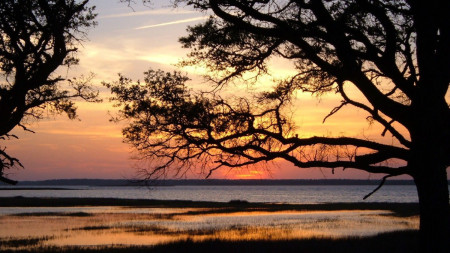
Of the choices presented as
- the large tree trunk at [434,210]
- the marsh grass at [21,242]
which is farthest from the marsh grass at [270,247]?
the large tree trunk at [434,210]

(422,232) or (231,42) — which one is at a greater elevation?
(231,42)

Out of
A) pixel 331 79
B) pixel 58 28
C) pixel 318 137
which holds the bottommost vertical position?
pixel 318 137

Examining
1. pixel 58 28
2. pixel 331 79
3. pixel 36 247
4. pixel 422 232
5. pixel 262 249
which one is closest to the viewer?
pixel 422 232

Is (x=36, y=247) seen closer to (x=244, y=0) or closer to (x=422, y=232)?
(x=244, y=0)

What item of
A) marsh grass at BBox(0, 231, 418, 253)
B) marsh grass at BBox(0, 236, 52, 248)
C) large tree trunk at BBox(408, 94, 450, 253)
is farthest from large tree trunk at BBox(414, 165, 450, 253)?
marsh grass at BBox(0, 236, 52, 248)

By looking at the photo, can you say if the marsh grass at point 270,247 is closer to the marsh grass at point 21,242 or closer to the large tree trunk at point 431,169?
the marsh grass at point 21,242

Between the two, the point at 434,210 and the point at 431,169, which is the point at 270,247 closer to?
the point at 434,210

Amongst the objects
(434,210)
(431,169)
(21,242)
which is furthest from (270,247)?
(21,242)

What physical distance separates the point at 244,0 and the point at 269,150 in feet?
12.8

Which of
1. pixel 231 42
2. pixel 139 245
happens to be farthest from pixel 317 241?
pixel 231 42

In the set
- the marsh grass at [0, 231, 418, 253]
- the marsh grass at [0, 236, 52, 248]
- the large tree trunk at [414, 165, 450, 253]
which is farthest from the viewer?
the marsh grass at [0, 236, 52, 248]

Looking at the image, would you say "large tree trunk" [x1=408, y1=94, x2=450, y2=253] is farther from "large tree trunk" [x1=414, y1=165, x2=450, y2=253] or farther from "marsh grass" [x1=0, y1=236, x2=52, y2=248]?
"marsh grass" [x1=0, y1=236, x2=52, y2=248]

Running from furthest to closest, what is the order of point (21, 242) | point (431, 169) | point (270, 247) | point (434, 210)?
point (21, 242) → point (270, 247) → point (431, 169) → point (434, 210)

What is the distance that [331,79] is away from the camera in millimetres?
17156
